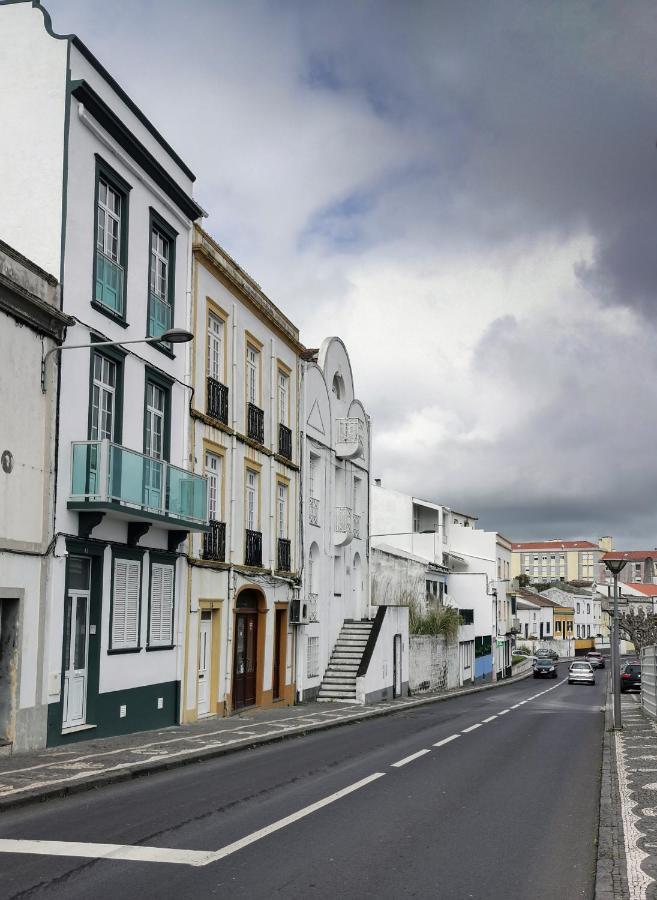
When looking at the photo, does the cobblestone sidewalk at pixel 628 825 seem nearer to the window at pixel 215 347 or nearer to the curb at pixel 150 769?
the curb at pixel 150 769

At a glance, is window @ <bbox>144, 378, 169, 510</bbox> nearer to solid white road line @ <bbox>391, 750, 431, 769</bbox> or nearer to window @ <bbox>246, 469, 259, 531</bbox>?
window @ <bbox>246, 469, 259, 531</bbox>

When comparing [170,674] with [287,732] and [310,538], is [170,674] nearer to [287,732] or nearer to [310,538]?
[287,732]

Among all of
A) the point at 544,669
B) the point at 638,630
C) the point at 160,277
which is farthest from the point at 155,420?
the point at 638,630

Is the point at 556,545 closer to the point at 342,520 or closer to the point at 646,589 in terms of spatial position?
the point at 646,589

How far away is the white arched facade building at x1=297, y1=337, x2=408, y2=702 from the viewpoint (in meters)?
30.7

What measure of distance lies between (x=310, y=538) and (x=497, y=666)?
4015 centimetres

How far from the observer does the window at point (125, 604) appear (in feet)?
58.9

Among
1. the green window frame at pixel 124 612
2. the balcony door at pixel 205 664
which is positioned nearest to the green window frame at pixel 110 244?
the green window frame at pixel 124 612

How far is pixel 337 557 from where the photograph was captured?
34.1 m

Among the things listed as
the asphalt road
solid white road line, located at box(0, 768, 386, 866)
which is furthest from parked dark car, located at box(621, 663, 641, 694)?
solid white road line, located at box(0, 768, 386, 866)

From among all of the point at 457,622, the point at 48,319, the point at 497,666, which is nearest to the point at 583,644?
the point at 497,666

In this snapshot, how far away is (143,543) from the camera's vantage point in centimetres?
1911

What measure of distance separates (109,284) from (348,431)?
17007 millimetres

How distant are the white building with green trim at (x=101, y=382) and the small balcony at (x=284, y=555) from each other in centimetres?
716
